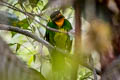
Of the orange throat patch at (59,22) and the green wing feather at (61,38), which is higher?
the orange throat patch at (59,22)

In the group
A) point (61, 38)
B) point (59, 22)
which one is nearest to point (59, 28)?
point (59, 22)

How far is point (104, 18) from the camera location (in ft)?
1.22

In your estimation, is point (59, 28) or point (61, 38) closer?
point (61, 38)

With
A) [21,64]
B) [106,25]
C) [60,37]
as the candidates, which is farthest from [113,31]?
[60,37]

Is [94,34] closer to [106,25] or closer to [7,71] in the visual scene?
[106,25]

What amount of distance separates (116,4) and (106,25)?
3 cm

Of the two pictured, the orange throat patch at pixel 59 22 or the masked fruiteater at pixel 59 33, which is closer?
the masked fruiteater at pixel 59 33

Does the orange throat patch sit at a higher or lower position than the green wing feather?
higher

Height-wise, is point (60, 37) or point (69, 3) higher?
point (69, 3)

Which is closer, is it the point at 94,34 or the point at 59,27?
the point at 94,34

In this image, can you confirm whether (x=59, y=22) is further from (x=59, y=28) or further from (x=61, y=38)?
(x=61, y=38)

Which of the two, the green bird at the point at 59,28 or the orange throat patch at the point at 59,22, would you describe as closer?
the green bird at the point at 59,28

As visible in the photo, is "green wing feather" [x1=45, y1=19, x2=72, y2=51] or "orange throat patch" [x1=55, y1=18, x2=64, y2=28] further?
"orange throat patch" [x1=55, y1=18, x2=64, y2=28]

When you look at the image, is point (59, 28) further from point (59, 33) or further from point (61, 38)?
point (61, 38)
